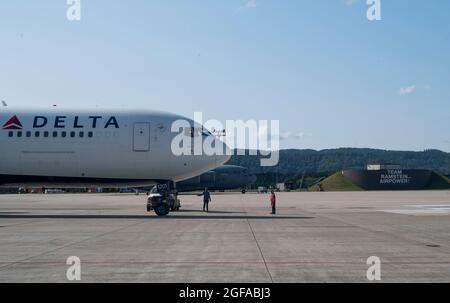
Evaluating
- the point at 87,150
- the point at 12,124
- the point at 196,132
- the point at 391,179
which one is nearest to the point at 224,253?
the point at 196,132

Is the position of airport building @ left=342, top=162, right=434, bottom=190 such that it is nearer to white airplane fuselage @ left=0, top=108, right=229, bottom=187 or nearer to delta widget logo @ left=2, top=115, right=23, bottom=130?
white airplane fuselage @ left=0, top=108, right=229, bottom=187

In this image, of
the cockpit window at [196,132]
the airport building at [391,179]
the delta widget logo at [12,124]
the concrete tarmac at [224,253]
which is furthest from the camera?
the airport building at [391,179]

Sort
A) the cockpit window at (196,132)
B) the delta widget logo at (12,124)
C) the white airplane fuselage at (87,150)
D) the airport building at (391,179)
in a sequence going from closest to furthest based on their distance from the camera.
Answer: the white airplane fuselage at (87,150) < the delta widget logo at (12,124) < the cockpit window at (196,132) < the airport building at (391,179)

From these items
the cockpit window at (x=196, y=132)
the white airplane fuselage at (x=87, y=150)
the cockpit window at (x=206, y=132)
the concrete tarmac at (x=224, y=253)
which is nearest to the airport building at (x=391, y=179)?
the cockpit window at (x=206, y=132)

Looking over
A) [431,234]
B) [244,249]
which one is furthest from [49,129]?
[431,234]

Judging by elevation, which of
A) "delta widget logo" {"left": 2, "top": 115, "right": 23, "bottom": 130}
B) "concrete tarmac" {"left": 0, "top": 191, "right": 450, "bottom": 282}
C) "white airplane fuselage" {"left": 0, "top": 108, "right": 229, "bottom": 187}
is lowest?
"concrete tarmac" {"left": 0, "top": 191, "right": 450, "bottom": 282}

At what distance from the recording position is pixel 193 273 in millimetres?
11422

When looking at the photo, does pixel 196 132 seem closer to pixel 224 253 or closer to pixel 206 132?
pixel 206 132

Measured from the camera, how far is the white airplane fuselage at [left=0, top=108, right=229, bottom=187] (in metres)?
29.8

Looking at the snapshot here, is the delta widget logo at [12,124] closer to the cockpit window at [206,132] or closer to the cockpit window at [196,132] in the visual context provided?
the cockpit window at [196,132]

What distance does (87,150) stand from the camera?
2980cm

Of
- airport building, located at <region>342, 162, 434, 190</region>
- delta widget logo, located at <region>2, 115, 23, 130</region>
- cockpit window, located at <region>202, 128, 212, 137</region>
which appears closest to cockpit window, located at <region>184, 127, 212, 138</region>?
cockpit window, located at <region>202, 128, 212, 137</region>

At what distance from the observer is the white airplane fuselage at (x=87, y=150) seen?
29.8 metres
